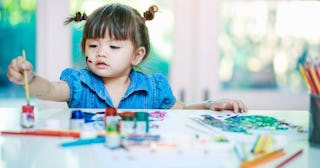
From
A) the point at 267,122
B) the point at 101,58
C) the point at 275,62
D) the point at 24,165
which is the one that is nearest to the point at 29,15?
the point at 275,62

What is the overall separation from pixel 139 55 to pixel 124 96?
0.40 feet

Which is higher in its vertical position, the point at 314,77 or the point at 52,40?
the point at 52,40

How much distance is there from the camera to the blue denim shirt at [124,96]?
1.35 m

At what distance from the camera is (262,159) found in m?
0.76

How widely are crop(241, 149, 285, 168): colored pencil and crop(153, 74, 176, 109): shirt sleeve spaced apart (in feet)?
2.16

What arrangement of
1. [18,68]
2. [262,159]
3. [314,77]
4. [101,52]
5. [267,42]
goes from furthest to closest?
[267,42], [101,52], [18,68], [314,77], [262,159]

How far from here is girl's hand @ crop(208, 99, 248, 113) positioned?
1.27m

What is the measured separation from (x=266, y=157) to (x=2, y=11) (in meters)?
2.16

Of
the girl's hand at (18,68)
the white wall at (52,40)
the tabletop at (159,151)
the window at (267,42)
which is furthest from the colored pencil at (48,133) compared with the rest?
the window at (267,42)

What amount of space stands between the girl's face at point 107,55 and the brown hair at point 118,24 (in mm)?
16

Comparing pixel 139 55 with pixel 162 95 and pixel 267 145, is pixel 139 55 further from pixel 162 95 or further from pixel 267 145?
pixel 267 145

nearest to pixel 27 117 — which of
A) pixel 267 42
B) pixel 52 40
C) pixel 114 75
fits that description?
pixel 114 75

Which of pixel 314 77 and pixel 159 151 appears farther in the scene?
pixel 314 77

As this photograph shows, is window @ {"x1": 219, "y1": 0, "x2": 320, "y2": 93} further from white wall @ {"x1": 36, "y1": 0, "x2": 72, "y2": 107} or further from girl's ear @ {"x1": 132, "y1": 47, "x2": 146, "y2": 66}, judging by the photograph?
girl's ear @ {"x1": 132, "y1": 47, "x2": 146, "y2": 66}
